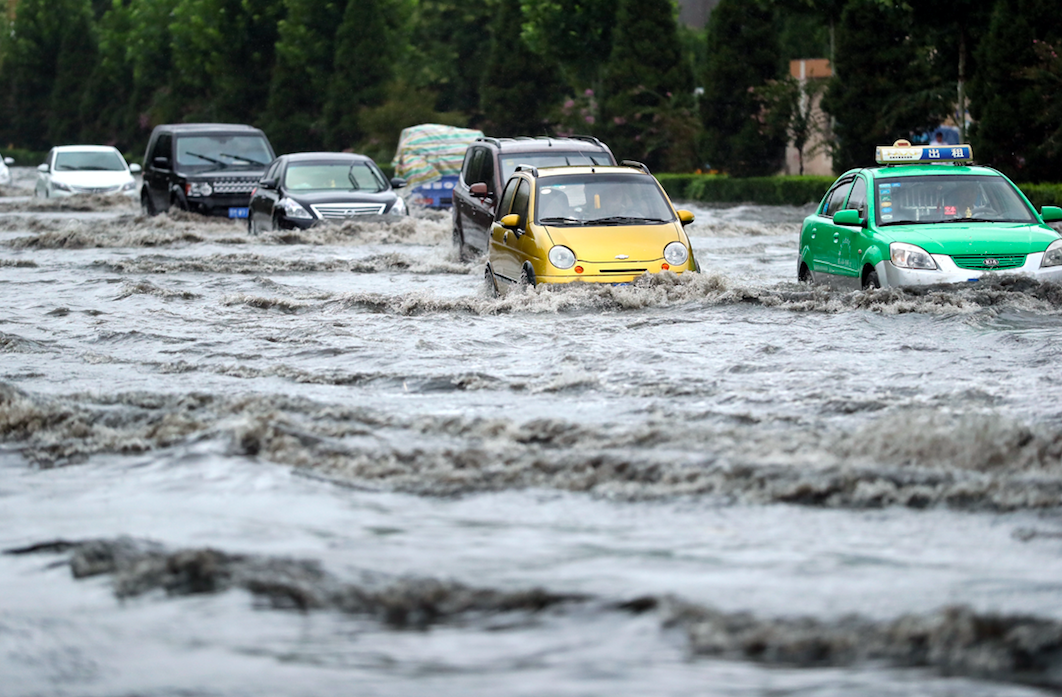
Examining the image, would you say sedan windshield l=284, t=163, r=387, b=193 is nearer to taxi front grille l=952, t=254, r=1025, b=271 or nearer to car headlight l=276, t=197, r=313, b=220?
car headlight l=276, t=197, r=313, b=220

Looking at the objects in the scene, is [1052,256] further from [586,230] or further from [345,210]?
[345,210]

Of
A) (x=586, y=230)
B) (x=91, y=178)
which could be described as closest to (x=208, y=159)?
(x=91, y=178)

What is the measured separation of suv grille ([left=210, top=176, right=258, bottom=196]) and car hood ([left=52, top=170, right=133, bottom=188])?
748 centimetres

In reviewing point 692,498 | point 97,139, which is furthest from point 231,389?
point 97,139

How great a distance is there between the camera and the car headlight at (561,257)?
13.5m

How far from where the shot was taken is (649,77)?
38.6 m

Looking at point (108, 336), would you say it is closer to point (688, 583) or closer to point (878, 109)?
point (688, 583)

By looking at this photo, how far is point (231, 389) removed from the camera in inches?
391

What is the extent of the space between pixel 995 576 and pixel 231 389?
5655mm

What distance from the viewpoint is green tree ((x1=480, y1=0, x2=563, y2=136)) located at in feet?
147

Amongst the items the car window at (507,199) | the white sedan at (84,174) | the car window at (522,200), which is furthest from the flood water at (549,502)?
the white sedan at (84,174)

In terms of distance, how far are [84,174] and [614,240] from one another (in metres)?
22.6

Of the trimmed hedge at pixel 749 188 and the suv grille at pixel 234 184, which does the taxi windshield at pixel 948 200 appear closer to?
the suv grille at pixel 234 184

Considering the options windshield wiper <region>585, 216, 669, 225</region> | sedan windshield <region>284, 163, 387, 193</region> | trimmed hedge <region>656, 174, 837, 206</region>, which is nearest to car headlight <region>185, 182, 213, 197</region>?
sedan windshield <region>284, 163, 387, 193</region>
